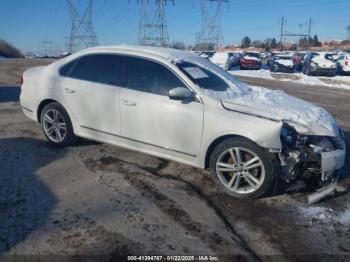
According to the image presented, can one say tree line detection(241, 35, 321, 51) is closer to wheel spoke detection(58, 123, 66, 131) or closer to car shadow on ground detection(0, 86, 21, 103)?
car shadow on ground detection(0, 86, 21, 103)

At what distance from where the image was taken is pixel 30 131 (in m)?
6.44

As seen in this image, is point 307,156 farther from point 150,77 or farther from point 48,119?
point 48,119

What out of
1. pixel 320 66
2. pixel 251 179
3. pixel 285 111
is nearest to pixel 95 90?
pixel 251 179

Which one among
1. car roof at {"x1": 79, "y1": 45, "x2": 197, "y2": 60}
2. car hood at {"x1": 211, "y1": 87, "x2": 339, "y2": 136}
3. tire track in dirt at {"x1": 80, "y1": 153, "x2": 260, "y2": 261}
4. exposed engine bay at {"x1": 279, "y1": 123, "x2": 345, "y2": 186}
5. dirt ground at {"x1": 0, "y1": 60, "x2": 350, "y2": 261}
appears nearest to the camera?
dirt ground at {"x1": 0, "y1": 60, "x2": 350, "y2": 261}

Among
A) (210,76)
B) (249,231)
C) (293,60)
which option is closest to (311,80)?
(293,60)

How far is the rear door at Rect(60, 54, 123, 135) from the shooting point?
15.9 ft

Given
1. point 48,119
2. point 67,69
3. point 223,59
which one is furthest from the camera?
point 223,59

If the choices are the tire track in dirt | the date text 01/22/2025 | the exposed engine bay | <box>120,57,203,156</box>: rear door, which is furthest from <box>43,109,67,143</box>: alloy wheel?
the exposed engine bay

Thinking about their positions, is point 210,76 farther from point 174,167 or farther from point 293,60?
point 293,60

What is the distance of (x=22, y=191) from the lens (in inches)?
156

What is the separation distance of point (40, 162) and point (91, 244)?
2226mm

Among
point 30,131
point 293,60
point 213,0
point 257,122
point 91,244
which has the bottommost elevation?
point 91,244

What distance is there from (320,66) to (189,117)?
21.7m

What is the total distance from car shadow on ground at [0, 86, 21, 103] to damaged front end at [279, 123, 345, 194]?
8071 mm
